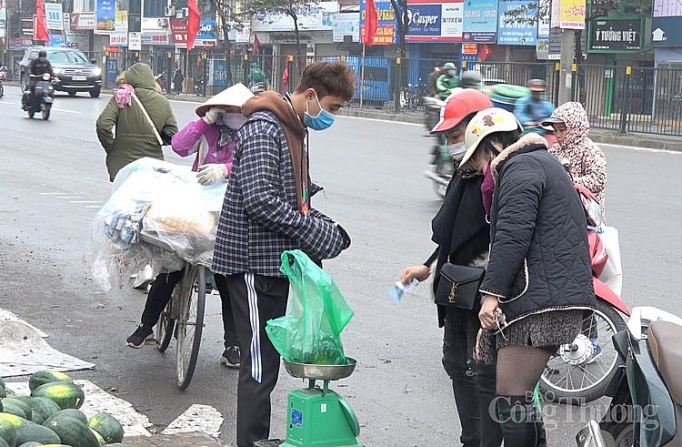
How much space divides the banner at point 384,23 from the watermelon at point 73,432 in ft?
127

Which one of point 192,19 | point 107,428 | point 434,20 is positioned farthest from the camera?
point 192,19

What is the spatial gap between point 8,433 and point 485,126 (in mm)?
2173

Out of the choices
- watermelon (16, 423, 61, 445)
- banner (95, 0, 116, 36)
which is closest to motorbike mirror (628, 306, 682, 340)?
watermelon (16, 423, 61, 445)

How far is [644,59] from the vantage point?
112ft

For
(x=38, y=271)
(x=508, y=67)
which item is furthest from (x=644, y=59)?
(x=38, y=271)

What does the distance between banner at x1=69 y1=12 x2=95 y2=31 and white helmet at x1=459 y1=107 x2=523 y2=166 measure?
63706 mm

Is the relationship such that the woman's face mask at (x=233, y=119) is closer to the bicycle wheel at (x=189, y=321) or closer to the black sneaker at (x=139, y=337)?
the bicycle wheel at (x=189, y=321)

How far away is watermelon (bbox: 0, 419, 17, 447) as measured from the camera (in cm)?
358

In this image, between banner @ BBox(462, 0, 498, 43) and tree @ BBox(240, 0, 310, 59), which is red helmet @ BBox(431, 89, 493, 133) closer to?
banner @ BBox(462, 0, 498, 43)

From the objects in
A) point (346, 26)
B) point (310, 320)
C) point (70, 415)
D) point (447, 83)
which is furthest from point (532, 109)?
point (346, 26)

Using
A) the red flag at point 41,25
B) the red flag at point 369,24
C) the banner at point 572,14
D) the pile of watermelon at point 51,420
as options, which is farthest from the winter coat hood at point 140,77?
the red flag at point 41,25

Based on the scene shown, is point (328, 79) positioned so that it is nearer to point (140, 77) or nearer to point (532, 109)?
point (140, 77)

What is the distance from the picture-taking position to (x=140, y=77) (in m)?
8.98

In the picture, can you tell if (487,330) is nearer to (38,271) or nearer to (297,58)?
(38,271)
